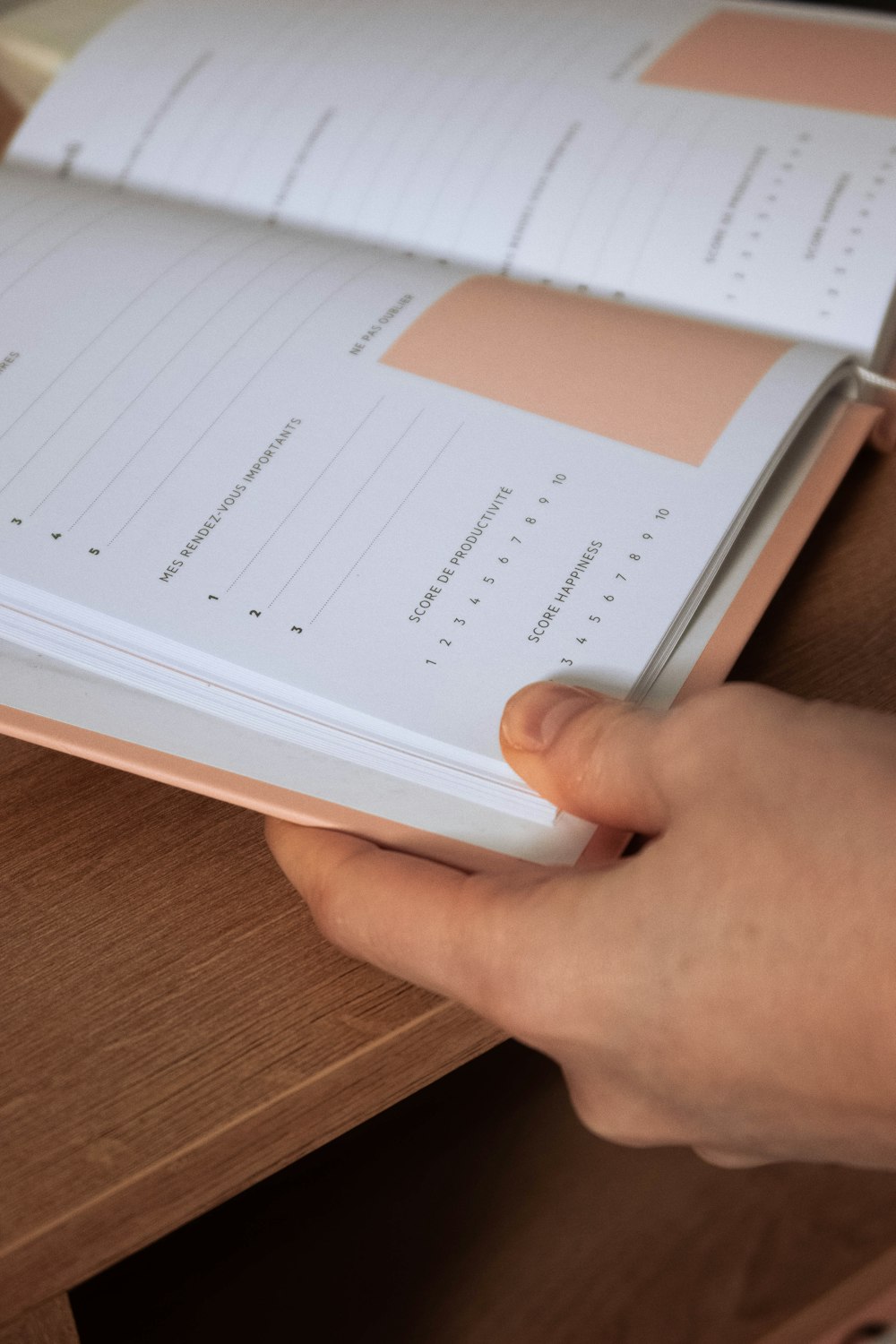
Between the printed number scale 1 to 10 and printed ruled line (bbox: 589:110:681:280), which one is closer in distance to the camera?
the printed number scale 1 to 10

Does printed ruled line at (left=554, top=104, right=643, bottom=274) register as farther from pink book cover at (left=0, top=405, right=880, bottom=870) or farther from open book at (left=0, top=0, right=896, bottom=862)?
pink book cover at (left=0, top=405, right=880, bottom=870)

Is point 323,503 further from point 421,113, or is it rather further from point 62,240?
point 421,113

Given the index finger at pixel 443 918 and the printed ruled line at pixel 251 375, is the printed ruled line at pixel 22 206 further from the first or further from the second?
the index finger at pixel 443 918

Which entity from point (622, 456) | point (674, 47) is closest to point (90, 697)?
point (622, 456)

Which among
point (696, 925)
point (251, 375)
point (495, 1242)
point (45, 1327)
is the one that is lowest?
point (495, 1242)

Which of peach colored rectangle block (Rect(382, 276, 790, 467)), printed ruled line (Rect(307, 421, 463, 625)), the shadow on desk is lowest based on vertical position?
the shadow on desk

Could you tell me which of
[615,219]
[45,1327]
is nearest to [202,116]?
[615,219]

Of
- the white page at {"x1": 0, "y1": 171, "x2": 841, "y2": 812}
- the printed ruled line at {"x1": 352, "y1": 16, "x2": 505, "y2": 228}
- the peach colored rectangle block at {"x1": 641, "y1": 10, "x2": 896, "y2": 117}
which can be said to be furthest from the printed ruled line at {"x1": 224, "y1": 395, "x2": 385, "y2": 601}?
the peach colored rectangle block at {"x1": 641, "y1": 10, "x2": 896, "y2": 117}

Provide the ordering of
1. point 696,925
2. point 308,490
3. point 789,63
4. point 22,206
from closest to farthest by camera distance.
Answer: point 696,925 < point 308,490 < point 22,206 < point 789,63

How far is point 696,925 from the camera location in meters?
0.29

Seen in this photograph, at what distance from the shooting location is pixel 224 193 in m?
0.59

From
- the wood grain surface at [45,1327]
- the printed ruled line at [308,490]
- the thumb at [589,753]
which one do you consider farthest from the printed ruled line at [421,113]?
the wood grain surface at [45,1327]

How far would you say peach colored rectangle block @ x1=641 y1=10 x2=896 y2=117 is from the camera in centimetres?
58

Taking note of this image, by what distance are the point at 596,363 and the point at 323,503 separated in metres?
0.13
